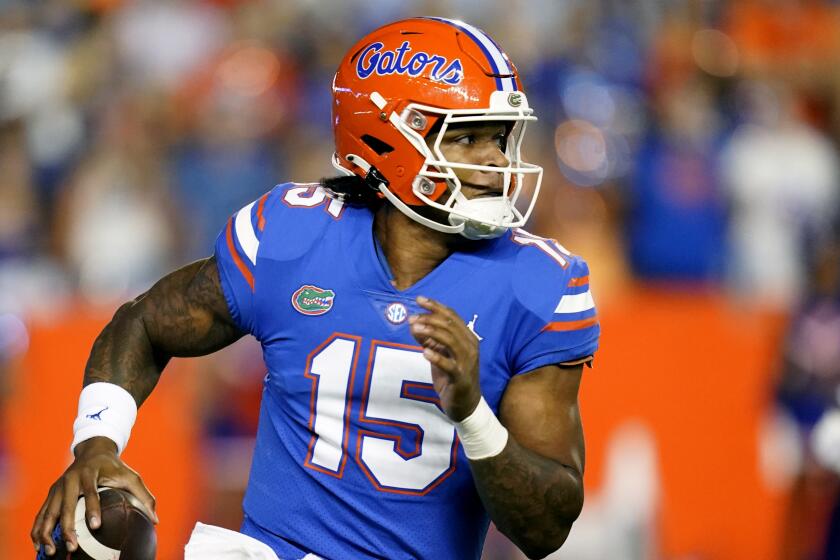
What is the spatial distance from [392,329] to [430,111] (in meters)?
0.53

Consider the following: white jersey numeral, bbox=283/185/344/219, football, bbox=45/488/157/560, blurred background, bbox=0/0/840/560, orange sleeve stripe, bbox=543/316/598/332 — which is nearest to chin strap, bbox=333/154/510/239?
white jersey numeral, bbox=283/185/344/219

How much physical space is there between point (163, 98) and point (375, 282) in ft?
14.6

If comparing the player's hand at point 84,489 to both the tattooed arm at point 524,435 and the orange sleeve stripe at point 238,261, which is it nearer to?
the orange sleeve stripe at point 238,261

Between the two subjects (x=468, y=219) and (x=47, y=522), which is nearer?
(x=47, y=522)

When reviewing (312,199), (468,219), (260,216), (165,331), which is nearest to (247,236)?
(260,216)

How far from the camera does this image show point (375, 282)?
3117 millimetres

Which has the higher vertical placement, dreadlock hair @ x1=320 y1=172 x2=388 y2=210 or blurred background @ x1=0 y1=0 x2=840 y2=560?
dreadlock hair @ x1=320 y1=172 x2=388 y2=210

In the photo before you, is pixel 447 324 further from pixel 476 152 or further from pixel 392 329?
pixel 476 152

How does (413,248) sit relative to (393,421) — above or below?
above

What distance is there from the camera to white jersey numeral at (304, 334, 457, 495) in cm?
303

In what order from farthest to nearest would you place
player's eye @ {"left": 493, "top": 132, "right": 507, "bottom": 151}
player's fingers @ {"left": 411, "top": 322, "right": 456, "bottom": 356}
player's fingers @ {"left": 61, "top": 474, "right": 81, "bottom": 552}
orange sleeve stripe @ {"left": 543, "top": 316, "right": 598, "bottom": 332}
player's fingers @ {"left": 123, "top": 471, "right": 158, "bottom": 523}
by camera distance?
player's eye @ {"left": 493, "top": 132, "right": 507, "bottom": 151}, orange sleeve stripe @ {"left": 543, "top": 316, "right": 598, "bottom": 332}, player's fingers @ {"left": 123, "top": 471, "right": 158, "bottom": 523}, player's fingers @ {"left": 61, "top": 474, "right": 81, "bottom": 552}, player's fingers @ {"left": 411, "top": 322, "right": 456, "bottom": 356}

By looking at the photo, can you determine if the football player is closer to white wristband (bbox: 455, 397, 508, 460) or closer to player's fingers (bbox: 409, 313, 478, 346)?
white wristband (bbox: 455, 397, 508, 460)

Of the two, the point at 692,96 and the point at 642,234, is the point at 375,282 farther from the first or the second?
the point at 692,96

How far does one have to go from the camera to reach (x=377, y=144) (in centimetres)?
329
